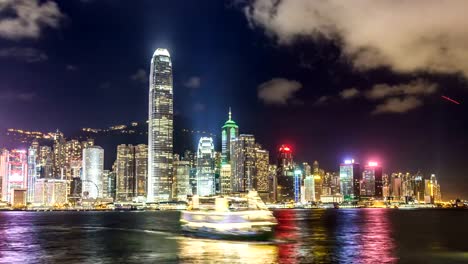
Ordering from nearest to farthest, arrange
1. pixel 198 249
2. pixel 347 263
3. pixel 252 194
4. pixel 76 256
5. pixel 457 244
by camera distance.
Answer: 1. pixel 347 263
2. pixel 76 256
3. pixel 198 249
4. pixel 457 244
5. pixel 252 194

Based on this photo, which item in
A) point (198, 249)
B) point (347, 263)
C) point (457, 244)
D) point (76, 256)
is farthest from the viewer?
point (457, 244)

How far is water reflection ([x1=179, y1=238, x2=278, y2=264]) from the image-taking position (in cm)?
5678

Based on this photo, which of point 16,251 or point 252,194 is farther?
point 252,194

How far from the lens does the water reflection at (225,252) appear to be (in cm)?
5678

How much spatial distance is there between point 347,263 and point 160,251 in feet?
76.0

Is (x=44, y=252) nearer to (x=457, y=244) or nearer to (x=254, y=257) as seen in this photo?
(x=254, y=257)

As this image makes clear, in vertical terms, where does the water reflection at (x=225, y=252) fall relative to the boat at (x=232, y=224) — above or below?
below

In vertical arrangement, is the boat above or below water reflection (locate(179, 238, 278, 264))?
above

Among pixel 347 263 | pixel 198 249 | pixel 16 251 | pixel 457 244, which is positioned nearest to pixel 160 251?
pixel 198 249

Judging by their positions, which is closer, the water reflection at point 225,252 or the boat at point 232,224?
the water reflection at point 225,252

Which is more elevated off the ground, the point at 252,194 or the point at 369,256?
the point at 252,194

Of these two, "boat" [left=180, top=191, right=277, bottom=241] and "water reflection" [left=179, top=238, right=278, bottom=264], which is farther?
"boat" [left=180, top=191, right=277, bottom=241]

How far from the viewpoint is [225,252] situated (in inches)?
2483

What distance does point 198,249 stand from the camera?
66.5 metres
